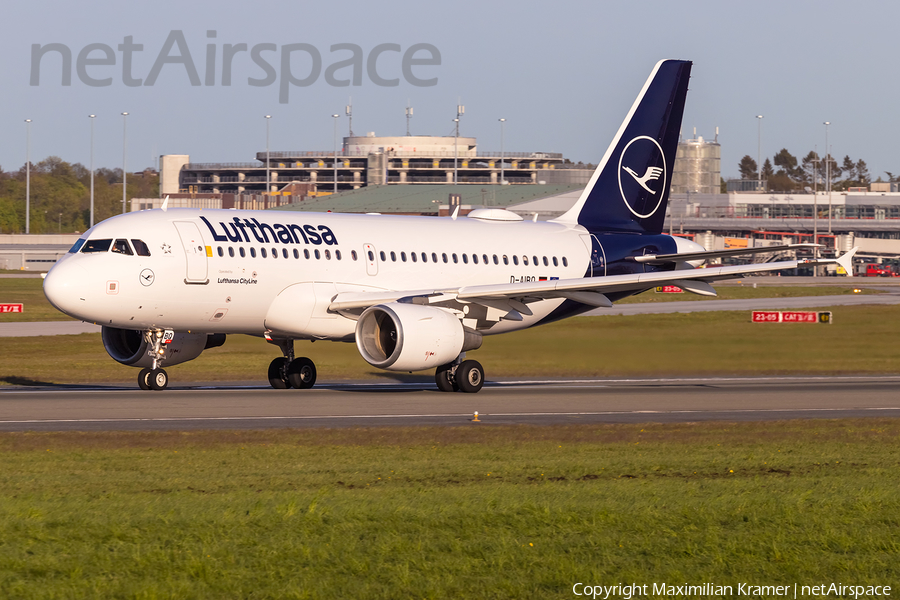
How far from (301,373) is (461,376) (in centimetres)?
463

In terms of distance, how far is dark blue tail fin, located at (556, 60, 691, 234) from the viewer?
38812mm

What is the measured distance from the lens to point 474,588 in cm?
1049

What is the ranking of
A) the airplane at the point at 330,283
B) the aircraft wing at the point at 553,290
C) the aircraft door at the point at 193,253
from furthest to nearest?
the aircraft wing at the point at 553,290 < the aircraft door at the point at 193,253 < the airplane at the point at 330,283

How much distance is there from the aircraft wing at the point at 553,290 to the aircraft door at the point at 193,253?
11.6 feet

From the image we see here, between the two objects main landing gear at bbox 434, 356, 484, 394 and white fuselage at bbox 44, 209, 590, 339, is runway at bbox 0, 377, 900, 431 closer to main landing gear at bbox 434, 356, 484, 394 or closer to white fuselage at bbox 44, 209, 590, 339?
main landing gear at bbox 434, 356, 484, 394

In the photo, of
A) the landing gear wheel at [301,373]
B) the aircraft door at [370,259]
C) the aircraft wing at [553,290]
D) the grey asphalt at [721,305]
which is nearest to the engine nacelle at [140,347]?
the landing gear wheel at [301,373]

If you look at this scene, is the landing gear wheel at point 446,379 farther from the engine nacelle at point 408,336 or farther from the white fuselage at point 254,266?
the white fuselage at point 254,266

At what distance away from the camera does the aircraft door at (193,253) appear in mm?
28812

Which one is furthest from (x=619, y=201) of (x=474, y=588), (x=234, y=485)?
(x=474, y=588)

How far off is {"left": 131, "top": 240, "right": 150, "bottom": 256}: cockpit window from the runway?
345 centimetres

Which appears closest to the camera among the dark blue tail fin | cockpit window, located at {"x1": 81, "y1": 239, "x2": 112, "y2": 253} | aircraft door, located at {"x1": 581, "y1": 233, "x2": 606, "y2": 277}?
cockpit window, located at {"x1": 81, "y1": 239, "x2": 112, "y2": 253}

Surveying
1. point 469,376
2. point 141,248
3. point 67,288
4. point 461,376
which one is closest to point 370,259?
point 461,376

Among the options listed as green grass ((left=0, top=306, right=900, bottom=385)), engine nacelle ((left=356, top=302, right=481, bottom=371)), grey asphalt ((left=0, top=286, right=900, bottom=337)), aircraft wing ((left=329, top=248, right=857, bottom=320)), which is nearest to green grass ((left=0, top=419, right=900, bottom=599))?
engine nacelle ((left=356, top=302, right=481, bottom=371))

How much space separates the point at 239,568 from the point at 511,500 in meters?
3.91
